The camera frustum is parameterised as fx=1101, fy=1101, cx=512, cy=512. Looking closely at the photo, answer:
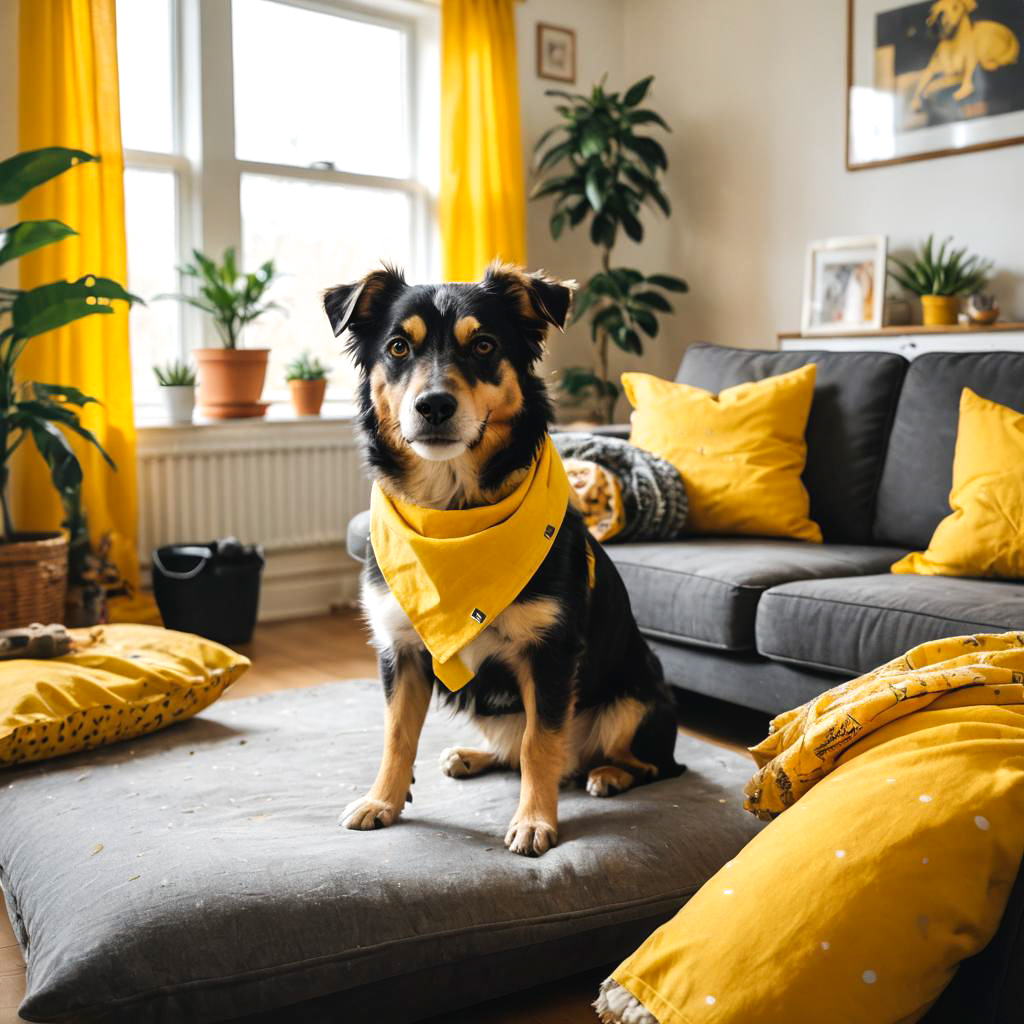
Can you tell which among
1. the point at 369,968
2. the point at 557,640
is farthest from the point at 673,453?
the point at 369,968

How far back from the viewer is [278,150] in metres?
4.60

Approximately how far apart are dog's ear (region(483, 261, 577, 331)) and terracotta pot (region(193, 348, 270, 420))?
256cm

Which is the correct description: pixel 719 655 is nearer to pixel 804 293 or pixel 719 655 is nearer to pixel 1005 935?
pixel 1005 935

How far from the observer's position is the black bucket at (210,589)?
3775 millimetres

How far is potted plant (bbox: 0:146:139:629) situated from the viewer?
3.16 m

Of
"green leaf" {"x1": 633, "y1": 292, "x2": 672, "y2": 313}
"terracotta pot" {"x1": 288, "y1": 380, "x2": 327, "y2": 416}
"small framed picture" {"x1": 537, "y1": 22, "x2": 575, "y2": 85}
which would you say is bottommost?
"terracotta pot" {"x1": 288, "y1": 380, "x2": 327, "y2": 416}

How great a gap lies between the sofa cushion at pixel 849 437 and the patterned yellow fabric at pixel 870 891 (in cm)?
185

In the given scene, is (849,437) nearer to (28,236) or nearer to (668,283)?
(668,283)

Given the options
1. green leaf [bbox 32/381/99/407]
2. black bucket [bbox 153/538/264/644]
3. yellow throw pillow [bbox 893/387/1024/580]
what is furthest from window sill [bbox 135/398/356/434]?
yellow throw pillow [bbox 893/387/1024/580]

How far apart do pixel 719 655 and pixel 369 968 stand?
1.47 metres

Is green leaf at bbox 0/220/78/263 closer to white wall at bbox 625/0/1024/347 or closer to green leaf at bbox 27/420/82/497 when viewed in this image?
green leaf at bbox 27/420/82/497

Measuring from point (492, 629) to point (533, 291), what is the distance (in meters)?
0.56

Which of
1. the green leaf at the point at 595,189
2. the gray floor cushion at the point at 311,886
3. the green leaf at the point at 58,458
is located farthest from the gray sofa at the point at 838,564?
the green leaf at the point at 58,458

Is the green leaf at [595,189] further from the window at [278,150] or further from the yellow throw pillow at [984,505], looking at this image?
the yellow throw pillow at [984,505]
